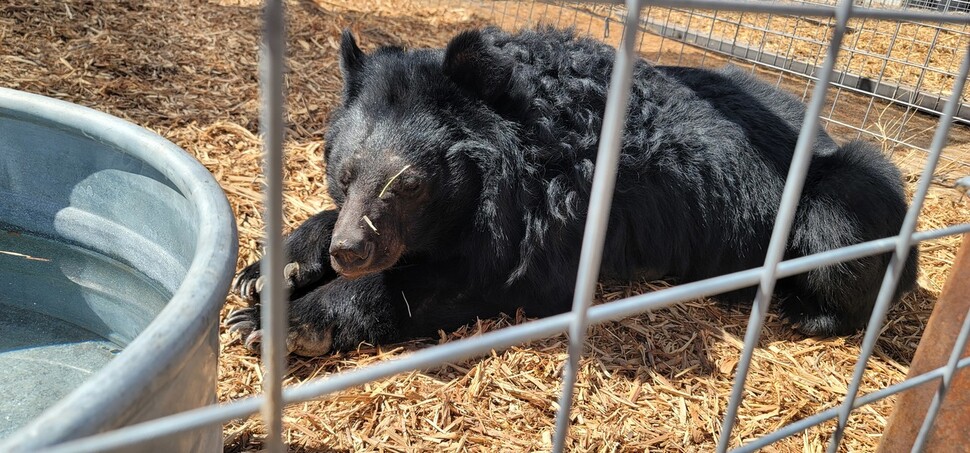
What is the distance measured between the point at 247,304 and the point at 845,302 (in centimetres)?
301

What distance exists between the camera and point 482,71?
3326 millimetres

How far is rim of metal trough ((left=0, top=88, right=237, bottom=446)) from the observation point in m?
1.14

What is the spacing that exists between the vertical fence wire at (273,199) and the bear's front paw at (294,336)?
7.21 ft

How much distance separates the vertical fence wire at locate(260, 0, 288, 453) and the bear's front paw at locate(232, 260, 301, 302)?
2.56 m

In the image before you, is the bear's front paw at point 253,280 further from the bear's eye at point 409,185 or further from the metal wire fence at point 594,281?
the metal wire fence at point 594,281

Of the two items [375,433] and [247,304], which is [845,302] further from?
[247,304]

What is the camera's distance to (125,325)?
3.01 m

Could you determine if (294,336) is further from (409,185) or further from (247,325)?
(409,185)

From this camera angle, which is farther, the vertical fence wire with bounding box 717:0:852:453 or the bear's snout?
the bear's snout

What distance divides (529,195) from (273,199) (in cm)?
→ 261

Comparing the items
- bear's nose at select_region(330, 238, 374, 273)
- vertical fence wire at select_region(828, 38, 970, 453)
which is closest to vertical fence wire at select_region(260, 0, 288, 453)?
vertical fence wire at select_region(828, 38, 970, 453)

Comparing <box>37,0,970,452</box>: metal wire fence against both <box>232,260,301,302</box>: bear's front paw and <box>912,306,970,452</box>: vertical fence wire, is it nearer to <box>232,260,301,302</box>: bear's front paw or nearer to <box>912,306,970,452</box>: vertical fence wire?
<box>912,306,970,452</box>: vertical fence wire

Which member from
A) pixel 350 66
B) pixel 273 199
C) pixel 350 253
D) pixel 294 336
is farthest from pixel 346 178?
pixel 273 199

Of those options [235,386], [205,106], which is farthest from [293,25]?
[235,386]
